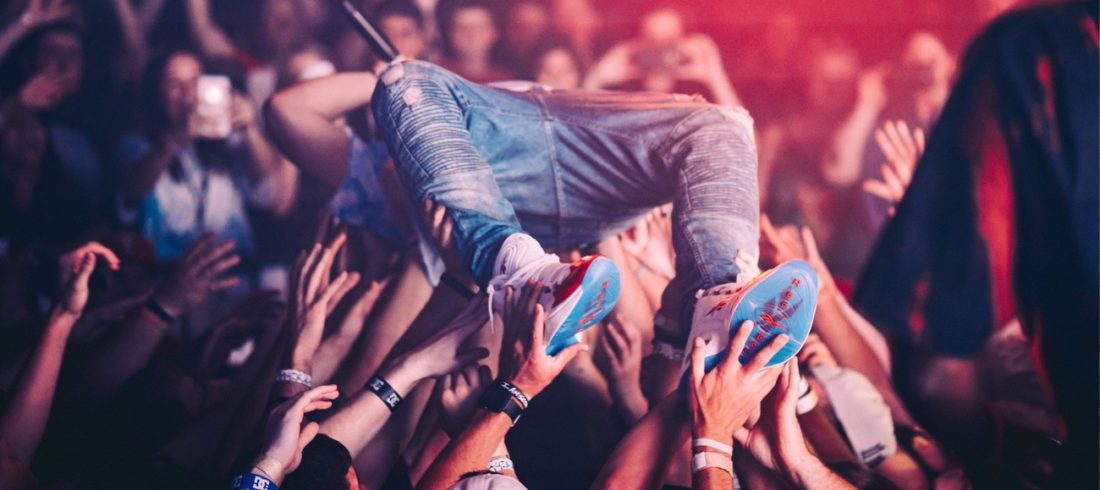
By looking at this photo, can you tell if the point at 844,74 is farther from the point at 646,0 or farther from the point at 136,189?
the point at 136,189

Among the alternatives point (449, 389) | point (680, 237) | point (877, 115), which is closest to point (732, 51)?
point (877, 115)

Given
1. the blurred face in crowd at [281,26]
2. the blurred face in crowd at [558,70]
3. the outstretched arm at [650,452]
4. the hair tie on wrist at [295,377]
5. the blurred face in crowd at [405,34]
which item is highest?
the blurred face in crowd at [281,26]

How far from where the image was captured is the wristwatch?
1.80 meters

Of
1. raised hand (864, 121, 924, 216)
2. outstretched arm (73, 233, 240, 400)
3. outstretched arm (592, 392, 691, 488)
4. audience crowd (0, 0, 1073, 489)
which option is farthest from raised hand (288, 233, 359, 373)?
raised hand (864, 121, 924, 216)

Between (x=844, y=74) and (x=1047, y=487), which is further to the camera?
(x=844, y=74)

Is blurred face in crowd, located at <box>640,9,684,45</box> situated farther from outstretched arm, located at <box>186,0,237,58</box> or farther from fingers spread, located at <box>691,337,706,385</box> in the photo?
outstretched arm, located at <box>186,0,237,58</box>

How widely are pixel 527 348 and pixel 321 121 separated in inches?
34.2

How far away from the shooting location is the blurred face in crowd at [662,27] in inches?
89.9

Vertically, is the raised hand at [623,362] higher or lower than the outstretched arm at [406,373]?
lower

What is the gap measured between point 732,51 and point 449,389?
1.19 meters

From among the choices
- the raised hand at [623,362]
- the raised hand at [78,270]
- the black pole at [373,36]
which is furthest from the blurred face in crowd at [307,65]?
the raised hand at [623,362]

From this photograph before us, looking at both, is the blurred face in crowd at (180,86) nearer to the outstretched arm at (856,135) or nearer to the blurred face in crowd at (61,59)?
the blurred face in crowd at (61,59)

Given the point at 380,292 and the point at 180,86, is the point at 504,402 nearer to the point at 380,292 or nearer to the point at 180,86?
the point at 380,292

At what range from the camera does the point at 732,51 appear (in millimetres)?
2268
